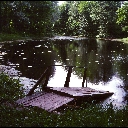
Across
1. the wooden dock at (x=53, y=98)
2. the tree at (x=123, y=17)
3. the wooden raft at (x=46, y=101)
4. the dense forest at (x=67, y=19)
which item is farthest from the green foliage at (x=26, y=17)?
the wooden raft at (x=46, y=101)

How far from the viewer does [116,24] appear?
84688 millimetres

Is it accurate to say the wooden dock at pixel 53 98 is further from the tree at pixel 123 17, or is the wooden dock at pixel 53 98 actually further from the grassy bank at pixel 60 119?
the tree at pixel 123 17

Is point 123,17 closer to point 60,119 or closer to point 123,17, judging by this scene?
point 123,17

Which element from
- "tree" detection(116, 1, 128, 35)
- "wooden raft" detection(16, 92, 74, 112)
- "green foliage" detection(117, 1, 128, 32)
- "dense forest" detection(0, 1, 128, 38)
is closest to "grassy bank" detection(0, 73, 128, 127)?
"wooden raft" detection(16, 92, 74, 112)

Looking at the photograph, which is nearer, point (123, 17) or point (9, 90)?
point (9, 90)

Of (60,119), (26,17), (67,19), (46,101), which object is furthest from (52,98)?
(67,19)

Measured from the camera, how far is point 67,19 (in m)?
111

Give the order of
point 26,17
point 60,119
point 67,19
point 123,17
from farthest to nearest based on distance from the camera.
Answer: point 67,19 → point 123,17 → point 26,17 → point 60,119

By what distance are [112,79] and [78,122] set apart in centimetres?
1472

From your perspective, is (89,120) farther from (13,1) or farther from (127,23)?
(127,23)

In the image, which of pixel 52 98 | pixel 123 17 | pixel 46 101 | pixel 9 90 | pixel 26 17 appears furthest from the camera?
pixel 123 17

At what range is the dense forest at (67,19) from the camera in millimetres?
63906

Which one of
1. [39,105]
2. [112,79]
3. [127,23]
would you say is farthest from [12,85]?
[127,23]

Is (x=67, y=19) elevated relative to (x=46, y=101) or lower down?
lower down
